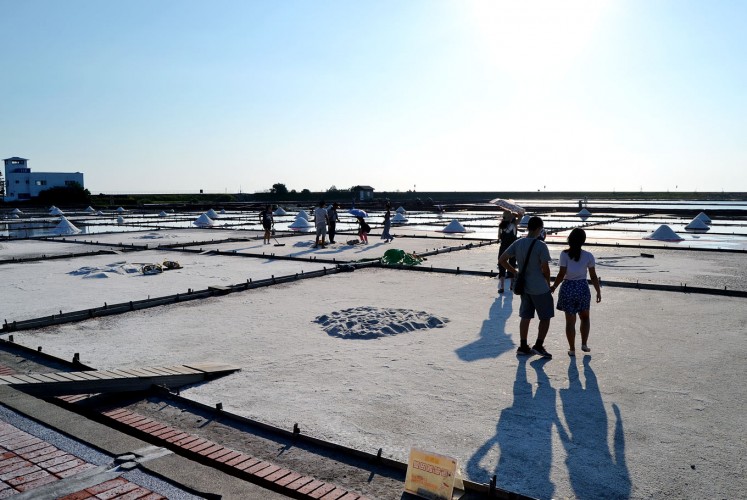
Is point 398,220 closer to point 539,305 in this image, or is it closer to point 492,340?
point 492,340

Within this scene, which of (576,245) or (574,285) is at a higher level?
(576,245)

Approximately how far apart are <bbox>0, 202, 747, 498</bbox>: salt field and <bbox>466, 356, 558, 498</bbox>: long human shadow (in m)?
0.02

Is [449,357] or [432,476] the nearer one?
[432,476]

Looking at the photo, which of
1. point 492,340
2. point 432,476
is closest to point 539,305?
point 492,340

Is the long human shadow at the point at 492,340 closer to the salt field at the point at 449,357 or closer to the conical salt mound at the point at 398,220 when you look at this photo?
the salt field at the point at 449,357

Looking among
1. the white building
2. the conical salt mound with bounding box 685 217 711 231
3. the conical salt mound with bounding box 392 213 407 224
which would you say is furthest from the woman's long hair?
the white building

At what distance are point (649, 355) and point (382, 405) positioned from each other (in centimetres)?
360

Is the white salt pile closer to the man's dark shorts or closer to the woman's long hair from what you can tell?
the man's dark shorts

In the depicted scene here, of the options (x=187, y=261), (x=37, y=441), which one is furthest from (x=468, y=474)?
(x=187, y=261)

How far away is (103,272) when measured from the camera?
1341 centimetres

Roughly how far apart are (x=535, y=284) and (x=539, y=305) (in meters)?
0.27

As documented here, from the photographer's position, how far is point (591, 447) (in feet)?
14.6

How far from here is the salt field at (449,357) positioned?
4363 mm

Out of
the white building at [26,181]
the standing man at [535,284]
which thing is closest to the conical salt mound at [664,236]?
the standing man at [535,284]
